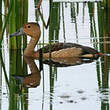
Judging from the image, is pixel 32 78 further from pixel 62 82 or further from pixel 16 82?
pixel 62 82

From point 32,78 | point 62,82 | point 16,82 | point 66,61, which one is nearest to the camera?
point 62,82

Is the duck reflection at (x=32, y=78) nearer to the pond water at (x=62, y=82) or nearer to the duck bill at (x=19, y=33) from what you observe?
the pond water at (x=62, y=82)

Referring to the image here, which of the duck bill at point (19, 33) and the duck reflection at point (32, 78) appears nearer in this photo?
the duck reflection at point (32, 78)

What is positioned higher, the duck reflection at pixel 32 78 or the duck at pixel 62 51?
the duck at pixel 62 51

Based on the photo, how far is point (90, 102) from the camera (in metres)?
8.52

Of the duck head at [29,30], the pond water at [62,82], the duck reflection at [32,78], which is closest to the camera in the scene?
the pond water at [62,82]

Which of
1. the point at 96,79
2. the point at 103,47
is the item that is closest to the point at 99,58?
the point at 103,47

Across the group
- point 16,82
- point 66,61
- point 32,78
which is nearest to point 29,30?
point 66,61

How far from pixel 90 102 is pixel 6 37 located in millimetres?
5270

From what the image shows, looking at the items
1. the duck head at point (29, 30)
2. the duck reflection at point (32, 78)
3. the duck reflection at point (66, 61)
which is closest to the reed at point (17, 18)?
the duck head at point (29, 30)

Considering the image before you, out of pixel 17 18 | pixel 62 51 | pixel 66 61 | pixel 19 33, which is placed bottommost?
pixel 66 61

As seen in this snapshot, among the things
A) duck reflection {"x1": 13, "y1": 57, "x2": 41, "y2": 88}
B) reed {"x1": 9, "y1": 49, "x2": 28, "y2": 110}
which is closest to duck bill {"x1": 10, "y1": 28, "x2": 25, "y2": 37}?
reed {"x1": 9, "y1": 49, "x2": 28, "y2": 110}

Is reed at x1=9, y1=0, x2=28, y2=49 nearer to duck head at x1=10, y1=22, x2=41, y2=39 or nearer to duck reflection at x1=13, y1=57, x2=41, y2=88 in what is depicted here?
duck head at x1=10, y1=22, x2=41, y2=39

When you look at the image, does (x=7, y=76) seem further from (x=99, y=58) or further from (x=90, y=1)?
(x=90, y=1)
